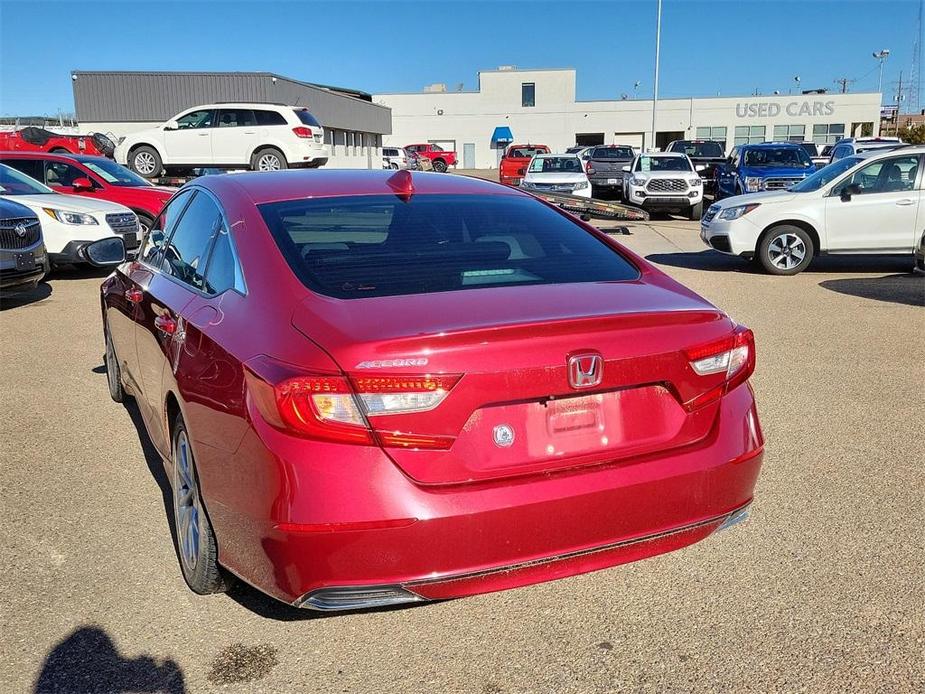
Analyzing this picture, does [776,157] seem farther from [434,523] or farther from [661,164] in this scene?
[434,523]

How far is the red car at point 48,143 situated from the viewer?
1017 inches

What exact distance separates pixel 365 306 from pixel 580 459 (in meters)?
0.83

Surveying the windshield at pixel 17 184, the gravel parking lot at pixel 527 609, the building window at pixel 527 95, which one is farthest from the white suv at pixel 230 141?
the building window at pixel 527 95

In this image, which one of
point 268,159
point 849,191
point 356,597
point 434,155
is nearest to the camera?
point 356,597

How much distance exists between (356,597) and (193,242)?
6.51ft

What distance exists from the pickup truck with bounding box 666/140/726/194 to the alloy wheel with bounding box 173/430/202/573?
25.0 m

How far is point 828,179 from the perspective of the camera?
1240cm

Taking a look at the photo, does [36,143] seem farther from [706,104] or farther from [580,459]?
[706,104]

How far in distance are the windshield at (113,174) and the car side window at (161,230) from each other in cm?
1054

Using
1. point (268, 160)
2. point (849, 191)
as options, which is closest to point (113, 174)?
point (268, 160)

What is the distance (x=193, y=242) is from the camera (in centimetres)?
379

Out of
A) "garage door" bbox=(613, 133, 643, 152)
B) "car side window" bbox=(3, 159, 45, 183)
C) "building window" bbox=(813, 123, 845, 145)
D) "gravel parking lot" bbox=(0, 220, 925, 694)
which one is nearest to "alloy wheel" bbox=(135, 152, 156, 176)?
"car side window" bbox=(3, 159, 45, 183)

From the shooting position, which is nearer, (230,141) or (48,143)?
(230,141)

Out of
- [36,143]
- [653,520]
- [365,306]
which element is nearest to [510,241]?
[365,306]
